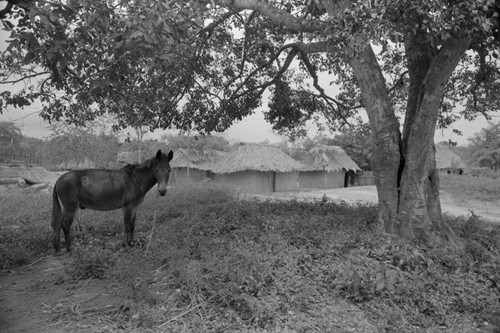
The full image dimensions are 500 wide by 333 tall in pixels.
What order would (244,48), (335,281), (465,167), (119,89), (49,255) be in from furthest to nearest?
(465,167) < (244,48) < (49,255) < (119,89) < (335,281)

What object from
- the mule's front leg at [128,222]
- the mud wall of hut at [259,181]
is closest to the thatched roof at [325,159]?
the mud wall of hut at [259,181]

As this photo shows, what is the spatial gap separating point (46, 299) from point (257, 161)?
2339cm

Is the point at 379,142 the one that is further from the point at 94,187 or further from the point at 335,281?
the point at 94,187

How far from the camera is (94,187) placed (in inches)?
256

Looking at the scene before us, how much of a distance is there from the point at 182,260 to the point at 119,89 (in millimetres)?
2677

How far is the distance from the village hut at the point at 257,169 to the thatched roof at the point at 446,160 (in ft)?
60.6

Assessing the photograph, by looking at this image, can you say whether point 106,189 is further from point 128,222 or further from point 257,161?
point 257,161

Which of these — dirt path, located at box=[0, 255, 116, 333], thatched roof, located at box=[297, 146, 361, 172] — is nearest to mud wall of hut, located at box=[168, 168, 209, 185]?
thatched roof, located at box=[297, 146, 361, 172]

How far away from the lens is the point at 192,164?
1298 inches

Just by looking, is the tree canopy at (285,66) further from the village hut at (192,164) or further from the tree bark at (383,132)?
the village hut at (192,164)

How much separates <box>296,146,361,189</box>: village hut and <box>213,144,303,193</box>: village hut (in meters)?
4.14

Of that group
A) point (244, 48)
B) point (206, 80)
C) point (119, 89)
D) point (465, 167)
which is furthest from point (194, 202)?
point (465, 167)

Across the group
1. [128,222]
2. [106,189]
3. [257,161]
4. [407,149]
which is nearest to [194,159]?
[257,161]

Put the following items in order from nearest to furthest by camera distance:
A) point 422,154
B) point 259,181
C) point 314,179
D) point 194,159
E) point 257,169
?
1. point 422,154
2. point 257,169
3. point 259,181
4. point 194,159
5. point 314,179
